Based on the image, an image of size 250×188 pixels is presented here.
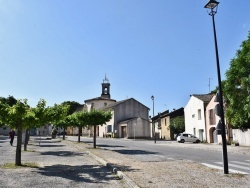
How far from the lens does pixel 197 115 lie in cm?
4244

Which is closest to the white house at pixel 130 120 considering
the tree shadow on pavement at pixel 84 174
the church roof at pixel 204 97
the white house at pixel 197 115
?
the white house at pixel 197 115

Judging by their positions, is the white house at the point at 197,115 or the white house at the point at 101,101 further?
the white house at the point at 101,101

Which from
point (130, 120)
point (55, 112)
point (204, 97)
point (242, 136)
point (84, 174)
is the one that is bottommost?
point (84, 174)

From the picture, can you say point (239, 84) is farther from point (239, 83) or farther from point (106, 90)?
point (106, 90)

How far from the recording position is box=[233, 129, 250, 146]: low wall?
97.2 feet

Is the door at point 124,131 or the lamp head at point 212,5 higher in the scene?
the lamp head at point 212,5

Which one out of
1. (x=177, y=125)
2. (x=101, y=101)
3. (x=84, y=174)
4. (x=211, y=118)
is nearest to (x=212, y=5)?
(x=84, y=174)

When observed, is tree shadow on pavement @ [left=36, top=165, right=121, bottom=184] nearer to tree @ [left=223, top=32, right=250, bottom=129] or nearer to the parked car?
tree @ [left=223, top=32, right=250, bottom=129]

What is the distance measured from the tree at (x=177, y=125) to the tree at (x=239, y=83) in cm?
2174

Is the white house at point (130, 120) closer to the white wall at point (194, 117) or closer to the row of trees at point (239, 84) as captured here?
the white wall at point (194, 117)

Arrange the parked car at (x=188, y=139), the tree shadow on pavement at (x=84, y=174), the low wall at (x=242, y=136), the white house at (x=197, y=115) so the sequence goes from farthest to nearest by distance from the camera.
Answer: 1. the parked car at (x=188, y=139)
2. the white house at (x=197, y=115)
3. the low wall at (x=242, y=136)
4. the tree shadow on pavement at (x=84, y=174)

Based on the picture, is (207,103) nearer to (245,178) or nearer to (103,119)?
(103,119)

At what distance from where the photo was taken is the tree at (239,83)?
80.4 ft

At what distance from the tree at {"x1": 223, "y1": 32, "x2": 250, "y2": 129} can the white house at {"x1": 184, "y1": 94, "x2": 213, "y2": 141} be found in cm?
1231
